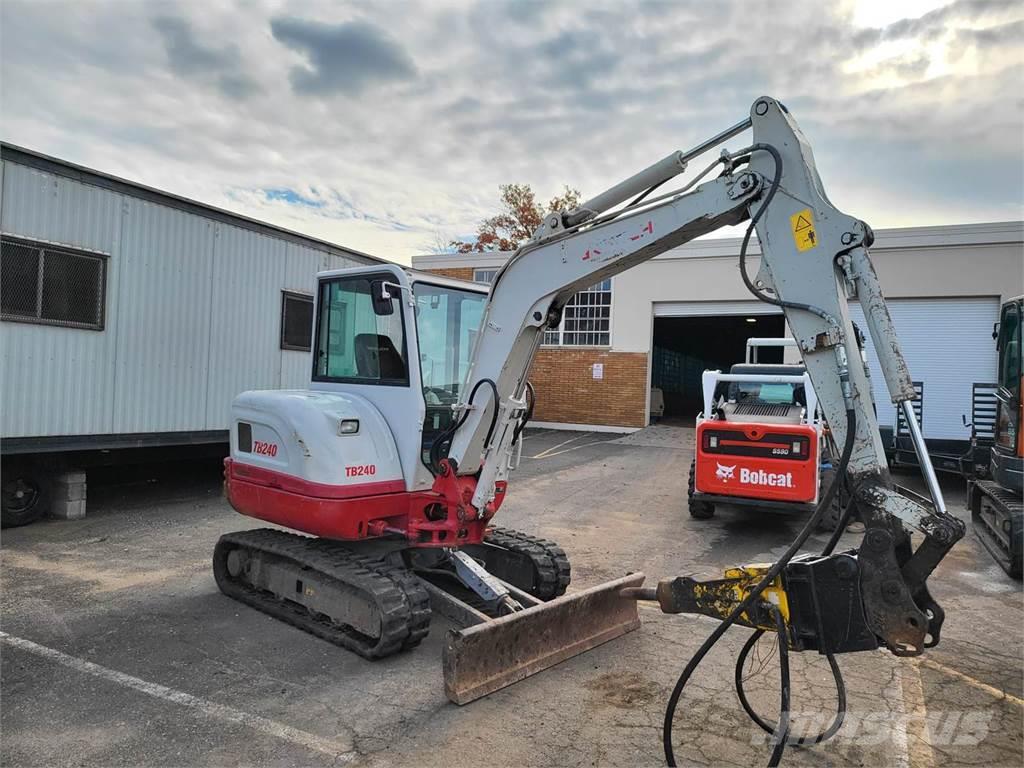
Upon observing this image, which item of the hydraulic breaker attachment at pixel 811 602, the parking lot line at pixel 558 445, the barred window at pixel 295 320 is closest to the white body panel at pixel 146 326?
the barred window at pixel 295 320

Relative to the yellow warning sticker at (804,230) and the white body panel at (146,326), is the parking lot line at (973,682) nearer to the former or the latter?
the yellow warning sticker at (804,230)

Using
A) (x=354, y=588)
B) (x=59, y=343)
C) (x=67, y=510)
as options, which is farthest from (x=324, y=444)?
(x=67, y=510)

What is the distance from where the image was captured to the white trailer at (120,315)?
764 centimetres

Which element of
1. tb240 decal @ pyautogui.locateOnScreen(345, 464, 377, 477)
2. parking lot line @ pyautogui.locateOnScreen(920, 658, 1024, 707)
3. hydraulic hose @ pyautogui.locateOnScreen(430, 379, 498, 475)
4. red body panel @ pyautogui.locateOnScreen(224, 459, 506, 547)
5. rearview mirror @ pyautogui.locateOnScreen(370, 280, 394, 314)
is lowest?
→ parking lot line @ pyautogui.locateOnScreen(920, 658, 1024, 707)

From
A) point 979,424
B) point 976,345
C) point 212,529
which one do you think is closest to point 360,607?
point 212,529

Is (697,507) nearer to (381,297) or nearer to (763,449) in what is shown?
(763,449)

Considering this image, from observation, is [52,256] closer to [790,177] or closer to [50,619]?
[50,619]

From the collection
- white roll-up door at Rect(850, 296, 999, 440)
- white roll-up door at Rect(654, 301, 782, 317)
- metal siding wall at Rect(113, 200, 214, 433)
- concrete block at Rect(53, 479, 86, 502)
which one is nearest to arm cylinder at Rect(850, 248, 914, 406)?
metal siding wall at Rect(113, 200, 214, 433)

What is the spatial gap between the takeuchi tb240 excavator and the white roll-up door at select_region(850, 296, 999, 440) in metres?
11.8

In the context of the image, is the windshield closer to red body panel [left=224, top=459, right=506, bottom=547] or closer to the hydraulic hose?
the hydraulic hose

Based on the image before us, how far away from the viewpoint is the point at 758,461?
8.64 m

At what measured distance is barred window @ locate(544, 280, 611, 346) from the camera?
21250mm

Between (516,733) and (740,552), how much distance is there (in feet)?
16.8

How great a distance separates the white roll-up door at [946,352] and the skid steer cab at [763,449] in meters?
5.57
